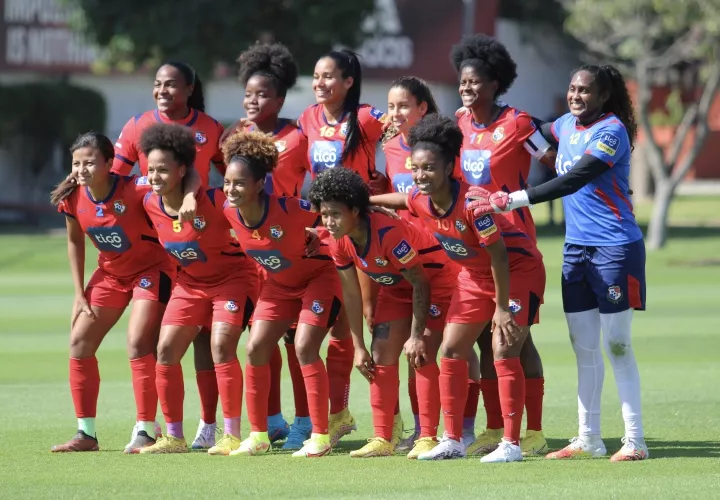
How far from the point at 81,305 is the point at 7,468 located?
134 centimetres

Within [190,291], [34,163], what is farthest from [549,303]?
[34,163]

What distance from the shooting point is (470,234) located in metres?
7.86

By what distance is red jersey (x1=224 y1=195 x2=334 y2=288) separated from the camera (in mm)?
8336

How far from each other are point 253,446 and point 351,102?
2359 mm

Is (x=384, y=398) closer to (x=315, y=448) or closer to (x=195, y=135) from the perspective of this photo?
(x=315, y=448)

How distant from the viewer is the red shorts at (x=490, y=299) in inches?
314

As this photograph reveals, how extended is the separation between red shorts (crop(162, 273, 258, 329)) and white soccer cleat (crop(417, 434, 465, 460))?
1.45 metres

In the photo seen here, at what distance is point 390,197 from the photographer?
27.8 feet

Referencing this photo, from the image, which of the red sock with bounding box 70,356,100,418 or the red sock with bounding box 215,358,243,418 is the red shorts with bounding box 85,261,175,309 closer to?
the red sock with bounding box 70,356,100,418

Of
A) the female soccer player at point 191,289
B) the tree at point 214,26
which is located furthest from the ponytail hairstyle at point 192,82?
the tree at point 214,26

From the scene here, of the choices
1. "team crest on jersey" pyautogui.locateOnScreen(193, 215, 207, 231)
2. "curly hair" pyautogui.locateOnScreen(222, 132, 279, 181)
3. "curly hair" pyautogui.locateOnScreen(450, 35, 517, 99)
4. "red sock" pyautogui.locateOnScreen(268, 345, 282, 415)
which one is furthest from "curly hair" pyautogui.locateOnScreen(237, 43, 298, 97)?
"red sock" pyautogui.locateOnScreen(268, 345, 282, 415)

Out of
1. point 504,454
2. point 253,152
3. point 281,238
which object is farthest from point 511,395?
point 253,152

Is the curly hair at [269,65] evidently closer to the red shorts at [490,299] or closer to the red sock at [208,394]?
the red sock at [208,394]

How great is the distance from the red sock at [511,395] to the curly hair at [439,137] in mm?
1246
